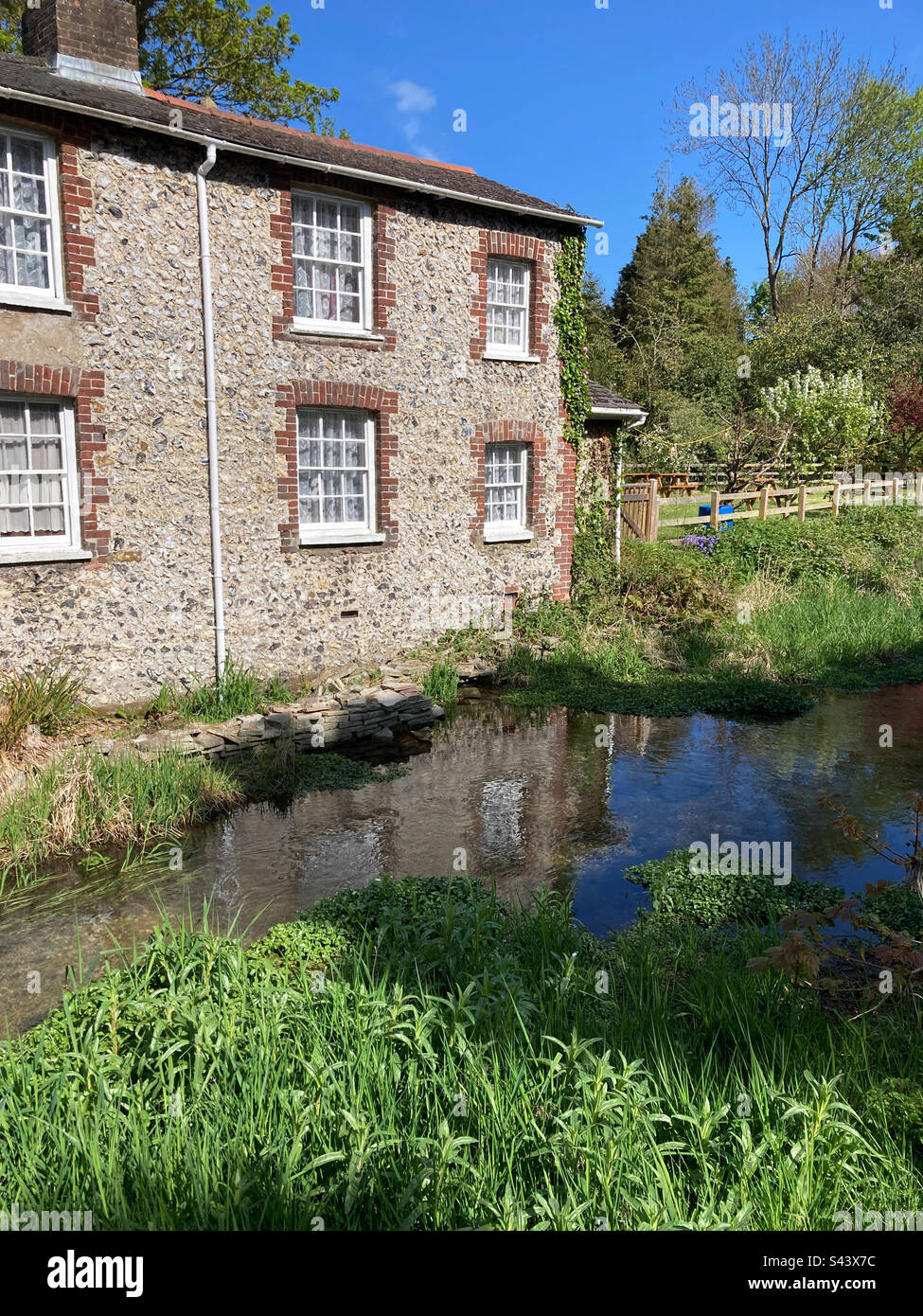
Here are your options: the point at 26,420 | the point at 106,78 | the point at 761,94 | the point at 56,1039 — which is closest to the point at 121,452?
the point at 26,420

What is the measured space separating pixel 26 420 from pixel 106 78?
491 cm

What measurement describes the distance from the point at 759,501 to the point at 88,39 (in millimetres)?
16769

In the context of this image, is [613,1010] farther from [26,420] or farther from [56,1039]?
[26,420]

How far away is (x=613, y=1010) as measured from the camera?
16.0 feet

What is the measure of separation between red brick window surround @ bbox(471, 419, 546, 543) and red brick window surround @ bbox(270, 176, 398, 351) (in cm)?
214

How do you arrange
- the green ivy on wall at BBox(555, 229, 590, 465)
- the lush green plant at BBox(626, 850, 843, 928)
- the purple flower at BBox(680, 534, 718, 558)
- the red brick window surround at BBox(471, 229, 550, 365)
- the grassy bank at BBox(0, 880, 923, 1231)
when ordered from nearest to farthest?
the grassy bank at BBox(0, 880, 923, 1231)
the lush green plant at BBox(626, 850, 843, 928)
the red brick window surround at BBox(471, 229, 550, 365)
the green ivy on wall at BBox(555, 229, 590, 465)
the purple flower at BBox(680, 534, 718, 558)

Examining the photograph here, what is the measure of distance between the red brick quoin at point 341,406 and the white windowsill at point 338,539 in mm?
145

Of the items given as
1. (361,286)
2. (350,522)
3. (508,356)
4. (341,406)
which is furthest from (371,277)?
(350,522)

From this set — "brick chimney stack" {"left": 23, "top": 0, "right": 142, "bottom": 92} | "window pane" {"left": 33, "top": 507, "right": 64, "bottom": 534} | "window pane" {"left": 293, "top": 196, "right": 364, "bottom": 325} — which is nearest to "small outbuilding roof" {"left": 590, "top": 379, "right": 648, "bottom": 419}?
"window pane" {"left": 293, "top": 196, "right": 364, "bottom": 325}

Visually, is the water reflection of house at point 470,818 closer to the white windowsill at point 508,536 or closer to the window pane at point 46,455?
the white windowsill at point 508,536

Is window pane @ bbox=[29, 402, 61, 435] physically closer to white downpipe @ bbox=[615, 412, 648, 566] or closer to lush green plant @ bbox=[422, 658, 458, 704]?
lush green plant @ bbox=[422, 658, 458, 704]

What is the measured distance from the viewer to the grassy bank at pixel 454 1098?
11.0ft

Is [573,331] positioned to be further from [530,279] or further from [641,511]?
[641,511]

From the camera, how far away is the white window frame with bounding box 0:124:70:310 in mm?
10156
